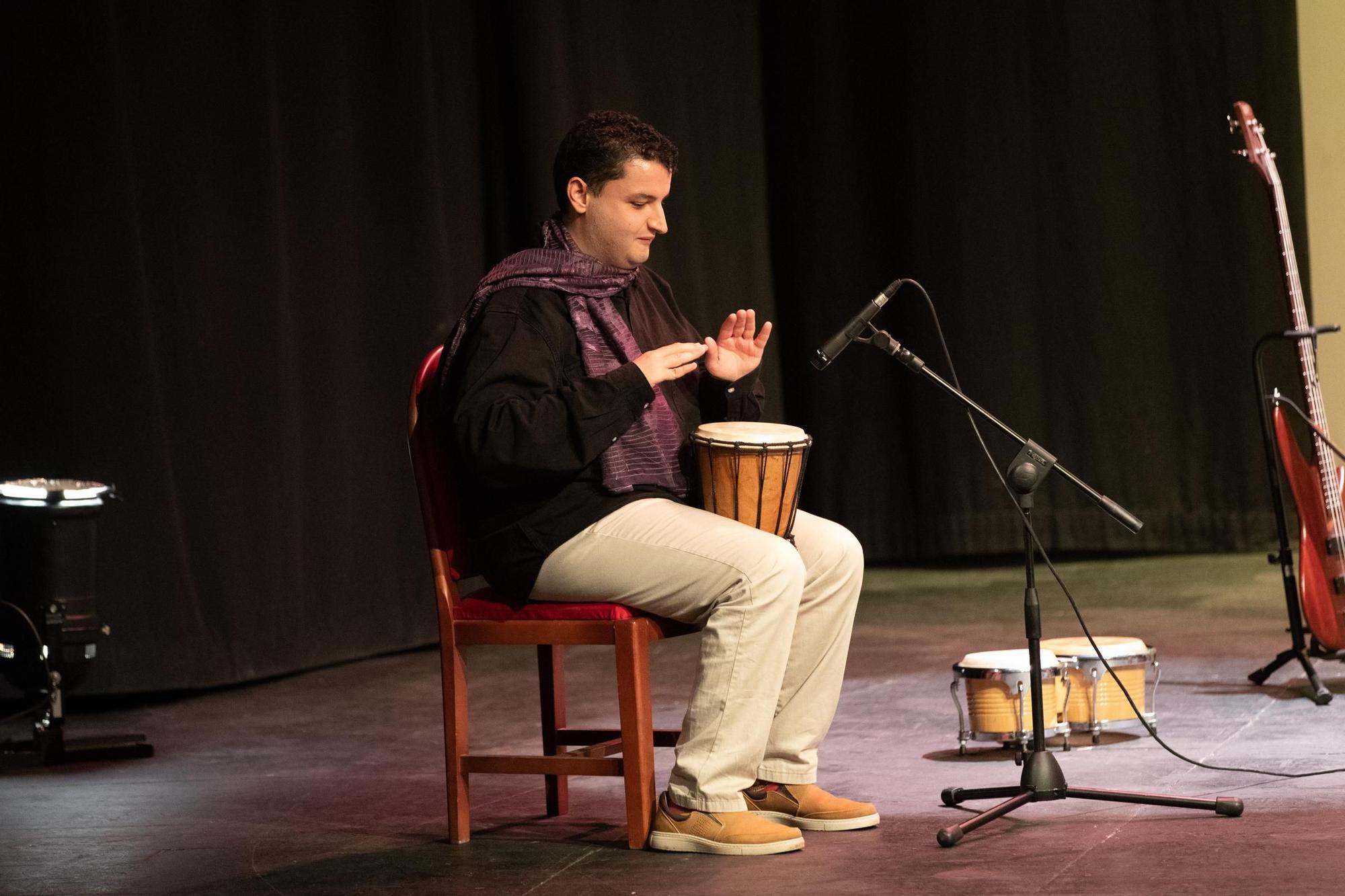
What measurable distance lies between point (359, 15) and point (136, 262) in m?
1.26

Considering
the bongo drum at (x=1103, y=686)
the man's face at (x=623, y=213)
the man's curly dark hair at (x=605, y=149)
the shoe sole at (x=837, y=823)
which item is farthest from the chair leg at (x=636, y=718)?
the bongo drum at (x=1103, y=686)

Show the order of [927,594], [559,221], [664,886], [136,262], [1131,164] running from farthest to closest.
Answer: [1131,164] < [927,594] < [136,262] < [559,221] < [664,886]

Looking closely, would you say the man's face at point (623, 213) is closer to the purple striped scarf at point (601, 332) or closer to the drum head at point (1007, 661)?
the purple striped scarf at point (601, 332)

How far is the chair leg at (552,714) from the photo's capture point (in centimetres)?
321

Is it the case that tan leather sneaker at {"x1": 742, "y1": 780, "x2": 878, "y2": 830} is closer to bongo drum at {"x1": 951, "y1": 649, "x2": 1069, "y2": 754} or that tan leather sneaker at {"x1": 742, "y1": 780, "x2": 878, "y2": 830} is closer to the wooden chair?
the wooden chair

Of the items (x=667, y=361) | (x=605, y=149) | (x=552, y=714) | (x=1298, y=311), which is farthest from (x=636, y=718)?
(x=1298, y=311)

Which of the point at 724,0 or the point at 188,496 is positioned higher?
the point at 724,0

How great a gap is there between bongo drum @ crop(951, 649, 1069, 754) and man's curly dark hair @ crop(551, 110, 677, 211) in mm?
1202

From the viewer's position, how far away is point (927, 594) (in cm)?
651

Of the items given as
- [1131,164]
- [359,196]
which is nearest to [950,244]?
[1131,164]

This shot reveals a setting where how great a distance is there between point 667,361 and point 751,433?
7.5 inches

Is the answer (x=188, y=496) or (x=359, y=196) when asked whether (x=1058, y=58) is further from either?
(x=188, y=496)

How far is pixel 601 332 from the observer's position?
3004 mm

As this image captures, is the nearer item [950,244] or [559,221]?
[559,221]
